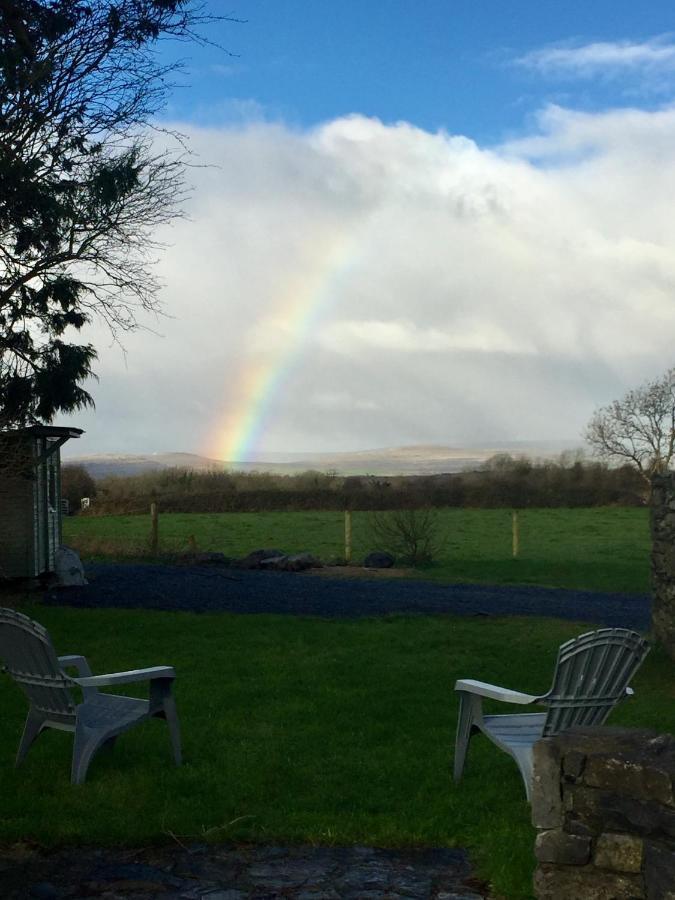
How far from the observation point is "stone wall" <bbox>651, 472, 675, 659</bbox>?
9.43 m

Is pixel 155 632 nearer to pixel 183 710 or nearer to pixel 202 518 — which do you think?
pixel 183 710

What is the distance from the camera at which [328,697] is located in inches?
300

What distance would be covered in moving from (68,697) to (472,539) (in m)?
24.4

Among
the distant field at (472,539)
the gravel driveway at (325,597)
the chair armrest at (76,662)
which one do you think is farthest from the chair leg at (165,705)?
the distant field at (472,539)

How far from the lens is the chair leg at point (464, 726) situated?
546 cm

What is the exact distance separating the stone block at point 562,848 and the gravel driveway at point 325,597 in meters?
9.31

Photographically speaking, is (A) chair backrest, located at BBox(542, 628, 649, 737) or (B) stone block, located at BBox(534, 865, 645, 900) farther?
(A) chair backrest, located at BBox(542, 628, 649, 737)

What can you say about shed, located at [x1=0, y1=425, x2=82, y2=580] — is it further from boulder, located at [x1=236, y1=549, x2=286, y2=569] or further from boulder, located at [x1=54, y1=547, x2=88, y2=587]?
boulder, located at [x1=236, y1=549, x2=286, y2=569]

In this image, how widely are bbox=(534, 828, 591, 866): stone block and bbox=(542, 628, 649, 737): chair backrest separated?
180 cm

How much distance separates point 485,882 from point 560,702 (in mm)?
1327

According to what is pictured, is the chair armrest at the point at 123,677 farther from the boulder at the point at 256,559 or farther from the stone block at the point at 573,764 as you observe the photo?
the boulder at the point at 256,559

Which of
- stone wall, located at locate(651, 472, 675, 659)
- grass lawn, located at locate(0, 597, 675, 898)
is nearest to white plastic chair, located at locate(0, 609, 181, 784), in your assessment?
grass lawn, located at locate(0, 597, 675, 898)

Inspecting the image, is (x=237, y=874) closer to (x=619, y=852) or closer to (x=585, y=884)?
(x=585, y=884)

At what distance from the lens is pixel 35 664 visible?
552 cm
